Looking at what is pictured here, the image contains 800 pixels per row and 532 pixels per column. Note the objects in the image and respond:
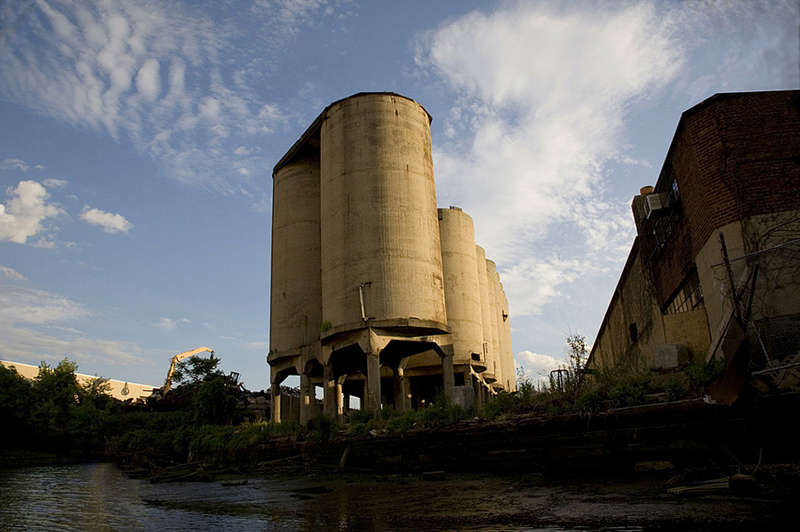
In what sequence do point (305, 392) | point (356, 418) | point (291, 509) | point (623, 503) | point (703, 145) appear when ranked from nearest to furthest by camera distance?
1. point (623, 503)
2. point (291, 509)
3. point (703, 145)
4. point (356, 418)
5. point (305, 392)

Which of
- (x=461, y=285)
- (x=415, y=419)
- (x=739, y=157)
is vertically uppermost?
(x=461, y=285)

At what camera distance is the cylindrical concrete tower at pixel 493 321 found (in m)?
43.1

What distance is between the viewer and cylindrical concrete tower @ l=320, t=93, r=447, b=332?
23.3 metres

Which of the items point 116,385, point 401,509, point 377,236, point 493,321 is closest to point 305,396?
point 377,236

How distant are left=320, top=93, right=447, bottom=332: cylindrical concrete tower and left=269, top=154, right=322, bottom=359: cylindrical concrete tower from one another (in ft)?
14.4

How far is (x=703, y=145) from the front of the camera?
1309cm

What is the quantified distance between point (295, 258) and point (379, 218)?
27.2 feet

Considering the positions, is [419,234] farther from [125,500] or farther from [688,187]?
[125,500]

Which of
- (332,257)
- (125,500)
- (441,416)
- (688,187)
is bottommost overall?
(125,500)

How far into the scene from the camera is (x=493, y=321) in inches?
1893

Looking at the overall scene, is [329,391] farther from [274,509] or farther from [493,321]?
[493,321]

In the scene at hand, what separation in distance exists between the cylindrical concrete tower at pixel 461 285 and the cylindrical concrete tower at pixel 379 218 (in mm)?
9419

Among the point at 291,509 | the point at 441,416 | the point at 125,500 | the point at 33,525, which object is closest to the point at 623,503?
the point at 291,509

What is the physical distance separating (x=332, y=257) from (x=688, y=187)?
15.1 metres
